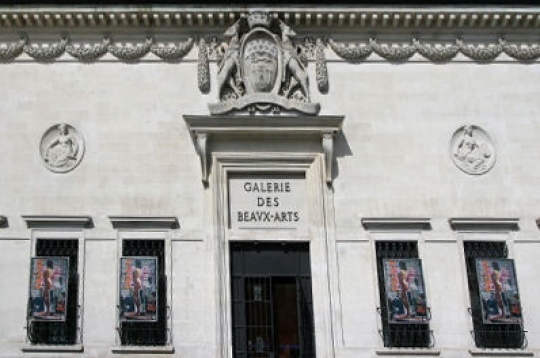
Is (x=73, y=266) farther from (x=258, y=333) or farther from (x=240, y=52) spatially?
(x=240, y=52)

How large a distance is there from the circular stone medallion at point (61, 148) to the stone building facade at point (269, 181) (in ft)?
0.17

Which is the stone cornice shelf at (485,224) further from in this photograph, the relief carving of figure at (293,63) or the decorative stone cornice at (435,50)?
the relief carving of figure at (293,63)

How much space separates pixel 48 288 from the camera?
19.9m

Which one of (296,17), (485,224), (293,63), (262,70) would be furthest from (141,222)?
(485,224)

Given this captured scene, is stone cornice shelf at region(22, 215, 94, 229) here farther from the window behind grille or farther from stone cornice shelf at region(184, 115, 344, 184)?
stone cornice shelf at region(184, 115, 344, 184)

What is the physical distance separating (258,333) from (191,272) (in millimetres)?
2072

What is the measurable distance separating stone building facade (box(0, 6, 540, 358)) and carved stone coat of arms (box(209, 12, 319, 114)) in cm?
4

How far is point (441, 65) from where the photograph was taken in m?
22.4

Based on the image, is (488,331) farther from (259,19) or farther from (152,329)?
(259,19)

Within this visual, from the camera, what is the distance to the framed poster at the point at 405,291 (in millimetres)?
20188

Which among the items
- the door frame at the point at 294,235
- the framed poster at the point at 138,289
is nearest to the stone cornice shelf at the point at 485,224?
the door frame at the point at 294,235

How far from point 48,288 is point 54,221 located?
1569 millimetres

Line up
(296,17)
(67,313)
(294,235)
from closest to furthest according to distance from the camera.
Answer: (67,313), (294,235), (296,17)

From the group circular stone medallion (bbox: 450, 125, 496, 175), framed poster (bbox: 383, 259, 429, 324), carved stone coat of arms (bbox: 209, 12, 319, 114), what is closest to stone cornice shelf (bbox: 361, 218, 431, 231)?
framed poster (bbox: 383, 259, 429, 324)
